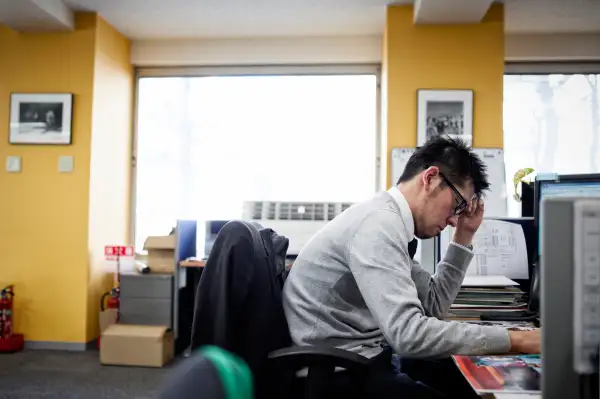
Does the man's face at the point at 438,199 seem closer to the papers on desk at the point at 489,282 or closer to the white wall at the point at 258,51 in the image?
the papers on desk at the point at 489,282

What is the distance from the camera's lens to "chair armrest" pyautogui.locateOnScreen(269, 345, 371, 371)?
1.08 meters

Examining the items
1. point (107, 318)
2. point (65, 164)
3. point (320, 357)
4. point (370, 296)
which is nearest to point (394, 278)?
point (370, 296)

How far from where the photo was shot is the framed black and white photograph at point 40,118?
393 cm

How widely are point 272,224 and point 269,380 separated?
263 centimetres

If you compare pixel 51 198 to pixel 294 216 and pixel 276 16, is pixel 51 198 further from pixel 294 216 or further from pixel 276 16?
pixel 276 16

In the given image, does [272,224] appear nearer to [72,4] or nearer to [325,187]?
[325,187]

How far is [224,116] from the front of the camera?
4.60 m

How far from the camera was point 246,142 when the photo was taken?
4574mm

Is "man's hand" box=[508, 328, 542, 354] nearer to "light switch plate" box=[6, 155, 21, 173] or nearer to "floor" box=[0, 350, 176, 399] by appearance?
"floor" box=[0, 350, 176, 399]

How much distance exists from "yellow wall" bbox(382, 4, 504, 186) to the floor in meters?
2.34

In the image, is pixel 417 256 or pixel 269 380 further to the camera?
pixel 417 256

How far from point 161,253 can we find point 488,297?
2.70 metres

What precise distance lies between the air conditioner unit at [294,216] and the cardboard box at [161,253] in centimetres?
61

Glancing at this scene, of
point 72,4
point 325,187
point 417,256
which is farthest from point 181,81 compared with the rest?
point 417,256
